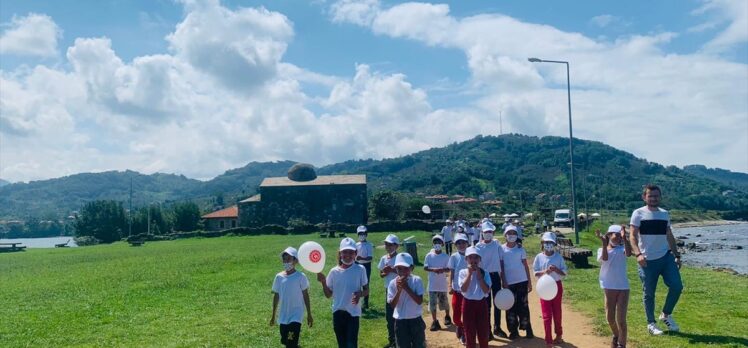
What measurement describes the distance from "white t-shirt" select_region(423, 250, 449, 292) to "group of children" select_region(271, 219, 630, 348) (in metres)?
0.02

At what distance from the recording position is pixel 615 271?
348 inches

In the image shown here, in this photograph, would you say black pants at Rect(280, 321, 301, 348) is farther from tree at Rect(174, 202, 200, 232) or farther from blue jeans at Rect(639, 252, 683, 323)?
tree at Rect(174, 202, 200, 232)

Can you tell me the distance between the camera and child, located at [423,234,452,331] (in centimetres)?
1083

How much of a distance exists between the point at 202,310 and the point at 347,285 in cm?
796

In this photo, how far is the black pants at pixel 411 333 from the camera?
7680mm

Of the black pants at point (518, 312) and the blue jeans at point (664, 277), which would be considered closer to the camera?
the blue jeans at point (664, 277)

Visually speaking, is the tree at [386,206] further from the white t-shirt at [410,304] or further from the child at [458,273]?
the white t-shirt at [410,304]

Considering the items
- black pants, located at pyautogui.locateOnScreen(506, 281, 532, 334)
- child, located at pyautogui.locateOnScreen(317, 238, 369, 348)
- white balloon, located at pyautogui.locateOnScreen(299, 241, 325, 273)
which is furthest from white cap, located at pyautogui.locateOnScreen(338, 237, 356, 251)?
black pants, located at pyautogui.locateOnScreen(506, 281, 532, 334)

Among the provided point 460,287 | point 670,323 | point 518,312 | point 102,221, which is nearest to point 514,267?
point 518,312

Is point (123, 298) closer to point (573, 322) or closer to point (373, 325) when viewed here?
point (373, 325)

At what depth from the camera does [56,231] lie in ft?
577

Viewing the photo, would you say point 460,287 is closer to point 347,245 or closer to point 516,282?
point 347,245

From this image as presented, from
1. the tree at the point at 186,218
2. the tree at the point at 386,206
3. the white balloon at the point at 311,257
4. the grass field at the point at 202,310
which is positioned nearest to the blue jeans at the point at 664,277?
the grass field at the point at 202,310

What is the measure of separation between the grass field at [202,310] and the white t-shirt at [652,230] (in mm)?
1488
